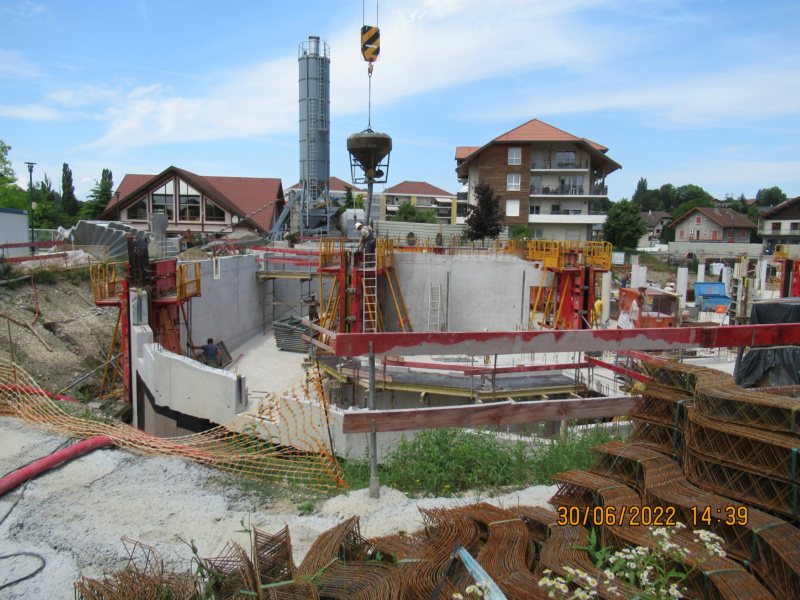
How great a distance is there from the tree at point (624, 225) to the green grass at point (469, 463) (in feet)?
141

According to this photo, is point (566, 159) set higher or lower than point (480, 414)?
higher

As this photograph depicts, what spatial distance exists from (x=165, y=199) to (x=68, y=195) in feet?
96.8

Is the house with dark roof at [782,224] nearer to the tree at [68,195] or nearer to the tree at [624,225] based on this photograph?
the tree at [624,225]

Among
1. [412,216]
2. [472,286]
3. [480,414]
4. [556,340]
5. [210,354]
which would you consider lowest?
[210,354]

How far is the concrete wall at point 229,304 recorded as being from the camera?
55.9 feet

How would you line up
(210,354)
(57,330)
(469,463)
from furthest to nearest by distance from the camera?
(210,354), (57,330), (469,463)

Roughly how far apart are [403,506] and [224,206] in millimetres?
35078

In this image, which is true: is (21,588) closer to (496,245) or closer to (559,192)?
(496,245)

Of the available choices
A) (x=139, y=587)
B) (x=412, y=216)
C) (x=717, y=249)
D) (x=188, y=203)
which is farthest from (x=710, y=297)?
(x=717, y=249)

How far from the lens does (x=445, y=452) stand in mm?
5508

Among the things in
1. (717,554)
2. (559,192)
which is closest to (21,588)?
(717,554)

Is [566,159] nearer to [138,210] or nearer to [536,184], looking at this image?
[536,184]

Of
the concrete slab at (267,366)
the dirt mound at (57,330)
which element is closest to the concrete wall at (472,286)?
the concrete slab at (267,366)

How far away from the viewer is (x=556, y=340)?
15.4ft
